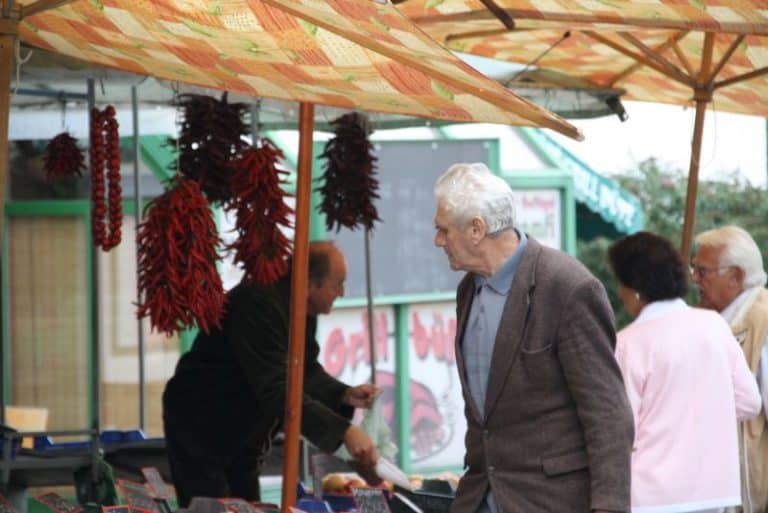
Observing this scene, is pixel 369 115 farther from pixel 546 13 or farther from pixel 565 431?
pixel 565 431

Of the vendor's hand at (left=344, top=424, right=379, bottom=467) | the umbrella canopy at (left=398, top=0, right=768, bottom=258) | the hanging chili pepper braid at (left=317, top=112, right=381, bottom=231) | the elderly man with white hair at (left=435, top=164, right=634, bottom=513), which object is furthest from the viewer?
the hanging chili pepper braid at (left=317, top=112, right=381, bottom=231)

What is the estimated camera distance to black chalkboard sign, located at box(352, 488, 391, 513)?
13.9 ft

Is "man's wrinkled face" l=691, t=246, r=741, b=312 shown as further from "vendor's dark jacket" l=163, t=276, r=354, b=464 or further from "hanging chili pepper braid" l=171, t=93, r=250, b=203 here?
"hanging chili pepper braid" l=171, t=93, r=250, b=203

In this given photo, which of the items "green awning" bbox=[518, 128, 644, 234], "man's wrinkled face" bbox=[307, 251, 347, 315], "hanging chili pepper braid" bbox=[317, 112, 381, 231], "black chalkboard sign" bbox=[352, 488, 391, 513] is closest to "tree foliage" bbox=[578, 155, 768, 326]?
"green awning" bbox=[518, 128, 644, 234]

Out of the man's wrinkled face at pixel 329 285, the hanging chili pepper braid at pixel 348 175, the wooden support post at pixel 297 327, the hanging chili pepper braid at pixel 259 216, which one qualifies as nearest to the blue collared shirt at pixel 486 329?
the wooden support post at pixel 297 327

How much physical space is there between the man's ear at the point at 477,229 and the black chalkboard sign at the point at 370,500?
3.82 ft

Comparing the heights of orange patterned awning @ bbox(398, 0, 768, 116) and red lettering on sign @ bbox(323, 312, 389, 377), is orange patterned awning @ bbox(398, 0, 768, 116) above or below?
above

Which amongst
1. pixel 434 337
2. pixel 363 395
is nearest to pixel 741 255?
pixel 363 395

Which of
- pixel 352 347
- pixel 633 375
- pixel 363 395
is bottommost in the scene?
pixel 352 347

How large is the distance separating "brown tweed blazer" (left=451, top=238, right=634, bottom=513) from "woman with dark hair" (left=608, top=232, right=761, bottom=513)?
980 millimetres

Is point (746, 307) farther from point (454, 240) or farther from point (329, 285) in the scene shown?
point (454, 240)

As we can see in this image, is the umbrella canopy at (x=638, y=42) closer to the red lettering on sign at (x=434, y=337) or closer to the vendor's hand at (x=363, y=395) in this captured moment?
the vendor's hand at (x=363, y=395)

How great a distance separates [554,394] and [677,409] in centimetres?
108

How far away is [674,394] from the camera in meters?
4.30
